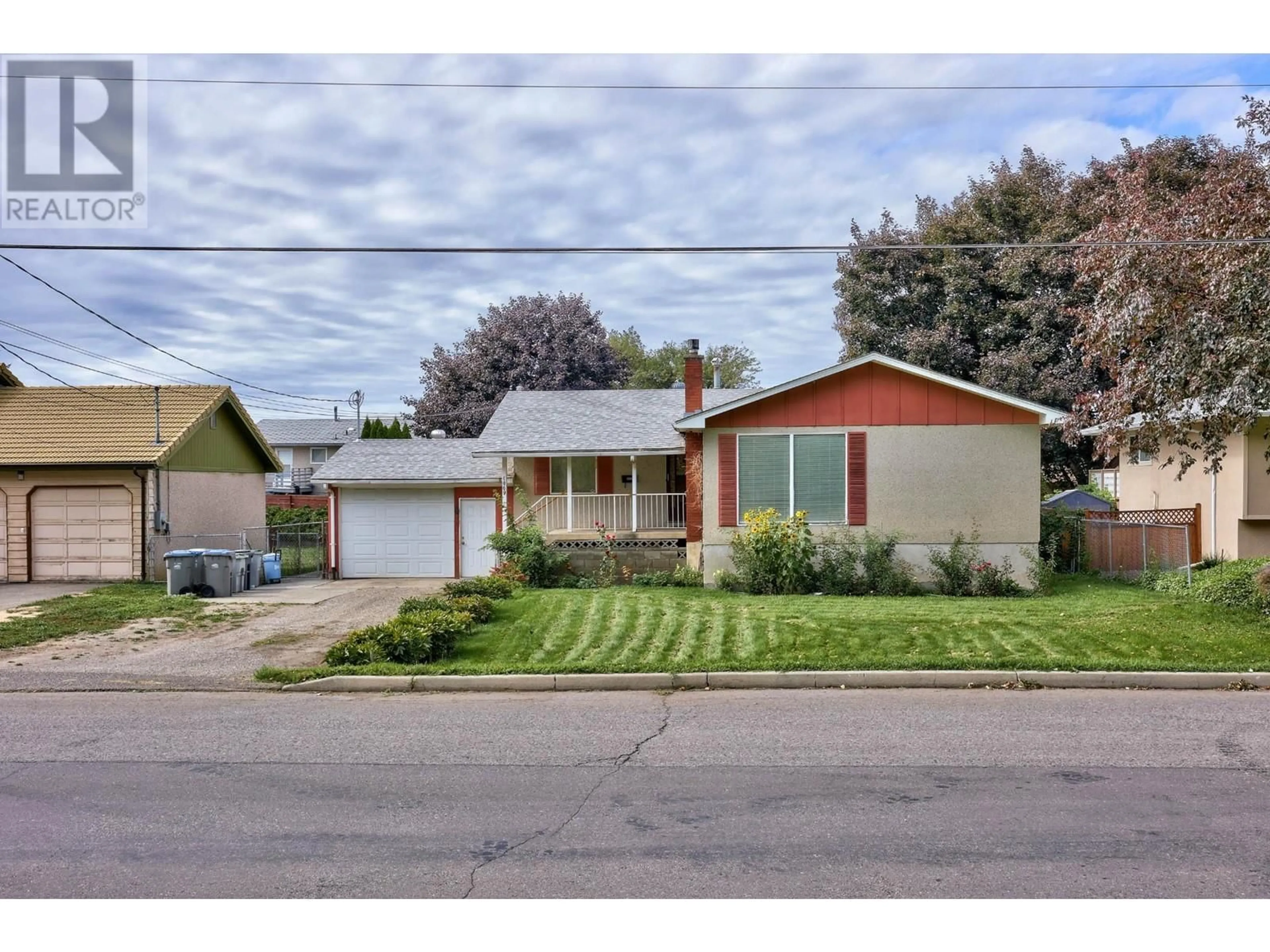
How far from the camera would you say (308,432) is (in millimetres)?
62906

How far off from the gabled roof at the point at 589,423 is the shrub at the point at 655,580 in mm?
3265

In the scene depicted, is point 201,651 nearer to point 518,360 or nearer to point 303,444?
point 518,360

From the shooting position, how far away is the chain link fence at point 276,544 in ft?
73.1

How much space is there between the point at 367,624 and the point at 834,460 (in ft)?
29.1

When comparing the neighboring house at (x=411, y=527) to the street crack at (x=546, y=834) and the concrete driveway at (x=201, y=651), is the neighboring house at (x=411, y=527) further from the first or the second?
the street crack at (x=546, y=834)

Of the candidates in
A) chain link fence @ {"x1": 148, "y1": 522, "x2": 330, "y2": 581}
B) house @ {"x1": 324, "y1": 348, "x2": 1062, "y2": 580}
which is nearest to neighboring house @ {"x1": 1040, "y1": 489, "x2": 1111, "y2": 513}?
house @ {"x1": 324, "y1": 348, "x2": 1062, "y2": 580}

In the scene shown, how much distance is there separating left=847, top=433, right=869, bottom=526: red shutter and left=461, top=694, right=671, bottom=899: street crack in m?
10.6

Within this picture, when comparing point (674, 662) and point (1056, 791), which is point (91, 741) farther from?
point (1056, 791)

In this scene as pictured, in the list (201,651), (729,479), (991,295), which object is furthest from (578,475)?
(991,295)

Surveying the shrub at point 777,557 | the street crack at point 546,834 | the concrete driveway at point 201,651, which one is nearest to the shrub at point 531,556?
the concrete driveway at point 201,651

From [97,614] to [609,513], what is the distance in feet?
34.5

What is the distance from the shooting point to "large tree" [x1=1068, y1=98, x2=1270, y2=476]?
1227 cm

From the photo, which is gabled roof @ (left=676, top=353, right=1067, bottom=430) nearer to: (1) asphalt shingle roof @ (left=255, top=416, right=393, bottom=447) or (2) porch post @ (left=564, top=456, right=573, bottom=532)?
(2) porch post @ (left=564, top=456, right=573, bottom=532)

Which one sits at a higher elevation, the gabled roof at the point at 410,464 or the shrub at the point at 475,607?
the gabled roof at the point at 410,464
